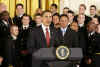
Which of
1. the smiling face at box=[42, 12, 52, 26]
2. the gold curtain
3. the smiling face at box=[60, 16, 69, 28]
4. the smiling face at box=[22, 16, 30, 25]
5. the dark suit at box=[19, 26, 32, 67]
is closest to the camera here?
the smiling face at box=[42, 12, 52, 26]

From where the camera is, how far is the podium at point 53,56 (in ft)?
10.2

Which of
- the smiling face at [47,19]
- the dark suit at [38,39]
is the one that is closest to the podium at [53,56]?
the dark suit at [38,39]

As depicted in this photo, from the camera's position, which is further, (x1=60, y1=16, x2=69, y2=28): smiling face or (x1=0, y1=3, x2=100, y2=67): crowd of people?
(x1=60, y1=16, x2=69, y2=28): smiling face

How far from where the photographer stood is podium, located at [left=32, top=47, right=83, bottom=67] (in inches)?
122

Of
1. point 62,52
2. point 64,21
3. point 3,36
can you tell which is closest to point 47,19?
point 62,52

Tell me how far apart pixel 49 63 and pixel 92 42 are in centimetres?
202

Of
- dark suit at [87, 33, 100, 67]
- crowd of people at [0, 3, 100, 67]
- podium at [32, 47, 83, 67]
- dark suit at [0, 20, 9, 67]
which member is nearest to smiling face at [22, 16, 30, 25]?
crowd of people at [0, 3, 100, 67]

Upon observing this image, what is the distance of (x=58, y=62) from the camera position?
123 inches

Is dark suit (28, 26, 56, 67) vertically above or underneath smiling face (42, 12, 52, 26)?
underneath

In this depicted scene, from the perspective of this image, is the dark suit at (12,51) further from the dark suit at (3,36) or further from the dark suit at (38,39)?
the dark suit at (38,39)

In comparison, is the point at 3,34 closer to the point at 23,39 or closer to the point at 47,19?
the point at 23,39

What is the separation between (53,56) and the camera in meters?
3.13

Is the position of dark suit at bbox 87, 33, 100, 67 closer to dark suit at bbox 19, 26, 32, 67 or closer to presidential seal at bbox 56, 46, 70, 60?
dark suit at bbox 19, 26, 32, 67

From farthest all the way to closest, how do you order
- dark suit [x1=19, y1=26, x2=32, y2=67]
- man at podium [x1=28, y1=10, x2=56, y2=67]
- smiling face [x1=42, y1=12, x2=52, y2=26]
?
dark suit [x1=19, y1=26, x2=32, y2=67], smiling face [x1=42, y1=12, x2=52, y2=26], man at podium [x1=28, y1=10, x2=56, y2=67]
